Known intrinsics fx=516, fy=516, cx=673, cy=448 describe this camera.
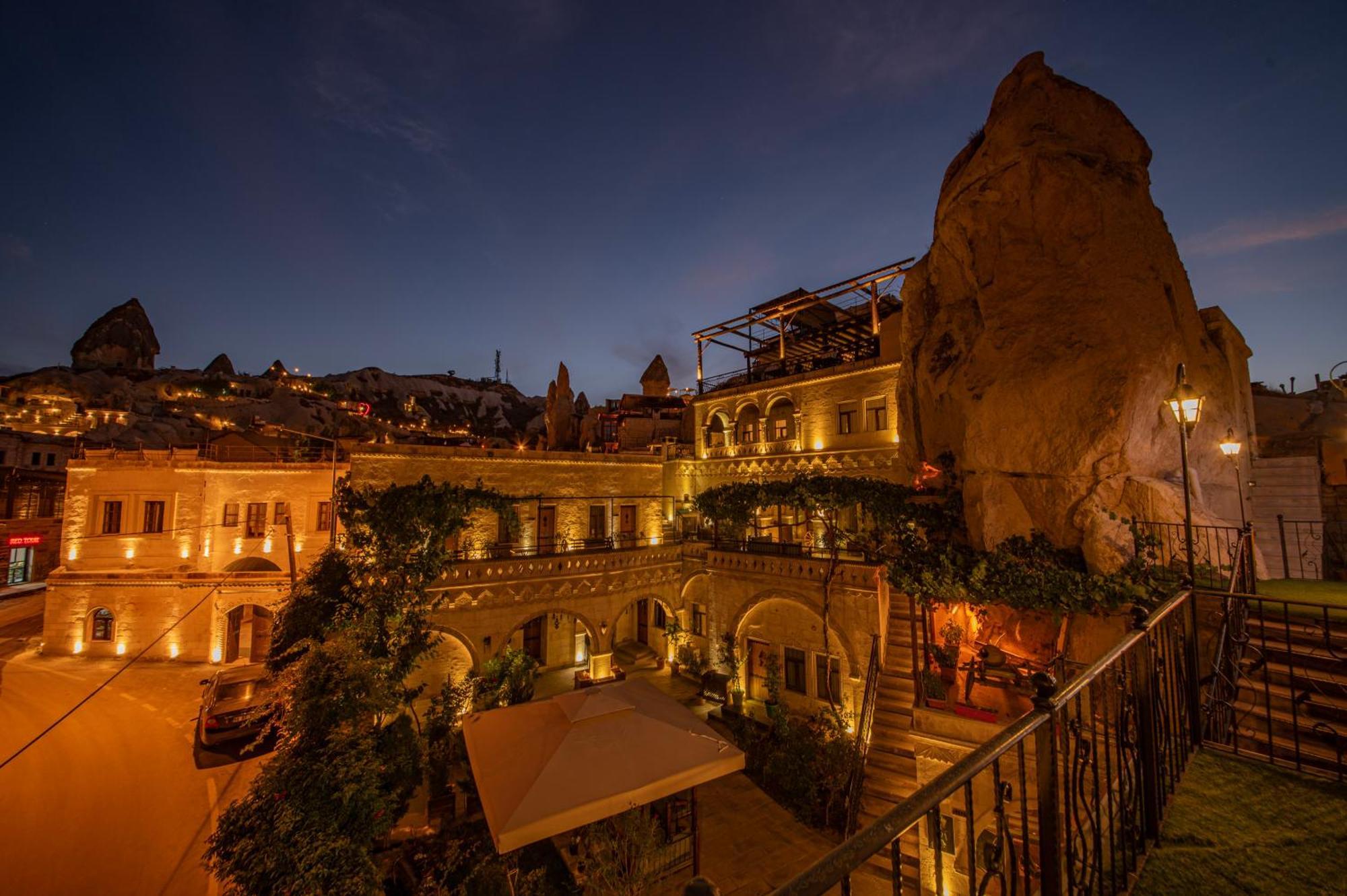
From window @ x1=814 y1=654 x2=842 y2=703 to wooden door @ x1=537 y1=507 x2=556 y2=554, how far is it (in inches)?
423

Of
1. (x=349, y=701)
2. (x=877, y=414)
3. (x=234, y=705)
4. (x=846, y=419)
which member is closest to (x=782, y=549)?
(x=846, y=419)

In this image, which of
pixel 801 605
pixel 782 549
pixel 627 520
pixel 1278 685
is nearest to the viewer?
pixel 1278 685

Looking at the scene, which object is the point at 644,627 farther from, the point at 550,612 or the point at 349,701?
the point at 349,701

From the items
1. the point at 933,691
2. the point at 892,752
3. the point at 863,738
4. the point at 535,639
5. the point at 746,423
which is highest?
the point at 746,423

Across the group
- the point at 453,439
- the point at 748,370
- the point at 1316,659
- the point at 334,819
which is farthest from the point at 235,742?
the point at 453,439

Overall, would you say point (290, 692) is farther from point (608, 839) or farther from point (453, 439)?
point (453, 439)

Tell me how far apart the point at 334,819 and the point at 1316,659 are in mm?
13464

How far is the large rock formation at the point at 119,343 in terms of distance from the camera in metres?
55.8

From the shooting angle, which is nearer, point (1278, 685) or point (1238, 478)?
point (1278, 685)

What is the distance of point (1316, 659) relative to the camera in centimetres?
640

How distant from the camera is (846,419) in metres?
20.7

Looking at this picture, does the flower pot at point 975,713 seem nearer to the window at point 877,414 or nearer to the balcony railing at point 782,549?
the balcony railing at point 782,549

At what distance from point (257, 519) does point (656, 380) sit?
2618 cm

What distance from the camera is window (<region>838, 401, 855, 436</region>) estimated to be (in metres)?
20.5
